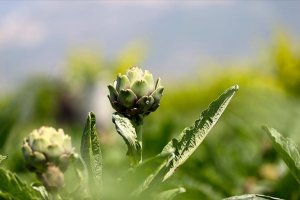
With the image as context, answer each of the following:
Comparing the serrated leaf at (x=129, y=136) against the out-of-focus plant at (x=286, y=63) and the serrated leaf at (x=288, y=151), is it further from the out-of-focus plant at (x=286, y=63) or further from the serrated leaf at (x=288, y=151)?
the out-of-focus plant at (x=286, y=63)

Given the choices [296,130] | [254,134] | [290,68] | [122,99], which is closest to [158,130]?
[254,134]

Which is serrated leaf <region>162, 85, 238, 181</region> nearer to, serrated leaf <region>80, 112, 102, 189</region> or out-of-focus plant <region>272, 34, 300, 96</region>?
serrated leaf <region>80, 112, 102, 189</region>

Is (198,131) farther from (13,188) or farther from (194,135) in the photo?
(13,188)

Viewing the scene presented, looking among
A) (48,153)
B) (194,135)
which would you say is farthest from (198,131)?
(48,153)

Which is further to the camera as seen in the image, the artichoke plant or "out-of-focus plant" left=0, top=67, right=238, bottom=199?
the artichoke plant

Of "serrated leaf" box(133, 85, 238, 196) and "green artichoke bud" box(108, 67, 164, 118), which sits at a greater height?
"green artichoke bud" box(108, 67, 164, 118)

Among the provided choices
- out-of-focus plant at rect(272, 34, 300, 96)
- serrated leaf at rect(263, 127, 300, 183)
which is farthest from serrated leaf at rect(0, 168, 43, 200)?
out-of-focus plant at rect(272, 34, 300, 96)

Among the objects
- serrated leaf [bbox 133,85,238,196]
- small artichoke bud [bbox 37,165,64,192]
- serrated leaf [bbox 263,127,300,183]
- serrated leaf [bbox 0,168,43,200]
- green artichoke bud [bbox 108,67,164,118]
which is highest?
green artichoke bud [bbox 108,67,164,118]

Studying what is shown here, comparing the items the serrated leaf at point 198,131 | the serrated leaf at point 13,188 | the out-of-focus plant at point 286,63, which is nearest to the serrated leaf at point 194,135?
the serrated leaf at point 198,131
